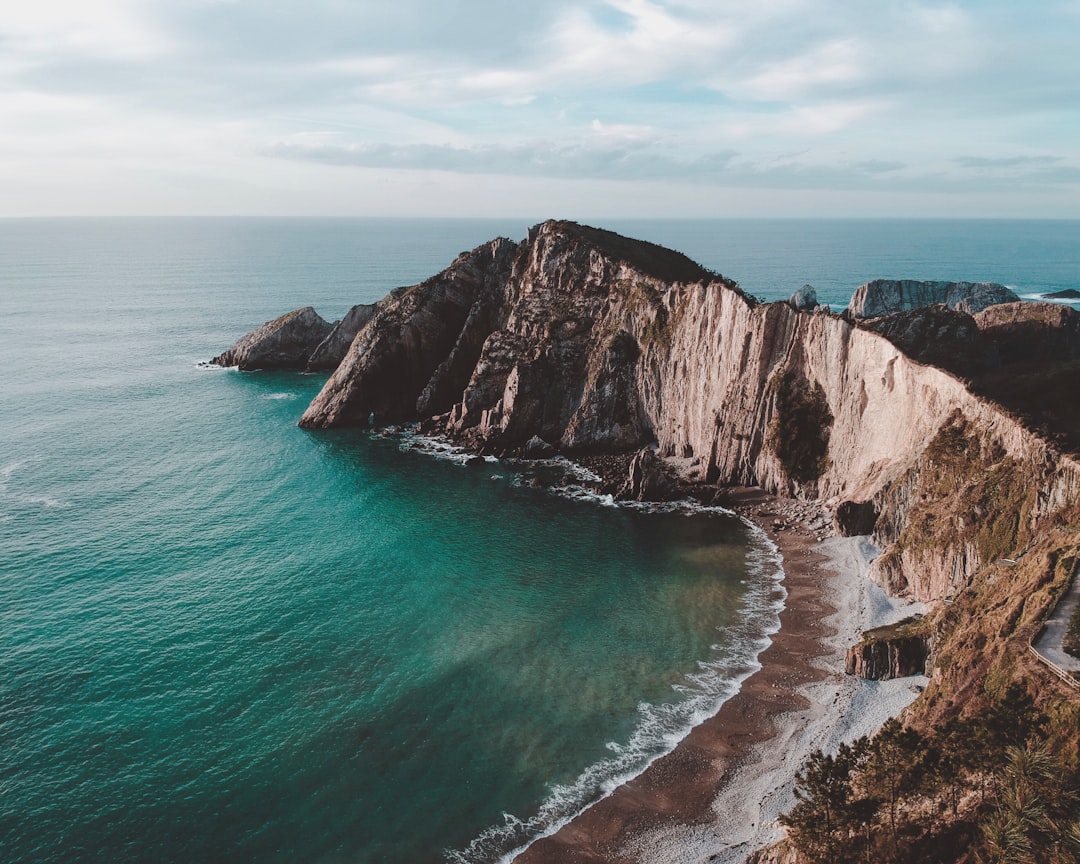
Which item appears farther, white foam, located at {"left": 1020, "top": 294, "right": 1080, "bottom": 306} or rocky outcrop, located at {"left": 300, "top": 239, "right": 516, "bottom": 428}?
white foam, located at {"left": 1020, "top": 294, "right": 1080, "bottom": 306}

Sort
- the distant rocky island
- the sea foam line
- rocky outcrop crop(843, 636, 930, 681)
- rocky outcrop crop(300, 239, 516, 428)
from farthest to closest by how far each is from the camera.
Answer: rocky outcrop crop(300, 239, 516, 428), rocky outcrop crop(843, 636, 930, 681), the distant rocky island, the sea foam line

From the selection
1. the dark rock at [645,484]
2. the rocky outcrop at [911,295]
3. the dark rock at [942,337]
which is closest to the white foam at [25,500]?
the dark rock at [645,484]

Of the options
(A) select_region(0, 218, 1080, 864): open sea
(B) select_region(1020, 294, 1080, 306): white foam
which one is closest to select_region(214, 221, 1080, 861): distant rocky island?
(A) select_region(0, 218, 1080, 864): open sea

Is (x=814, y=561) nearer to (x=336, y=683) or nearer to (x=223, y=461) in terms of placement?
(x=336, y=683)

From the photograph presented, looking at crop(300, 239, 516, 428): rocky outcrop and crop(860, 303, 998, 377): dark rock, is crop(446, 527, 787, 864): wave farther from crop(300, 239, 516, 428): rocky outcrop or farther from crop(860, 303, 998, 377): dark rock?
crop(300, 239, 516, 428): rocky outcrop

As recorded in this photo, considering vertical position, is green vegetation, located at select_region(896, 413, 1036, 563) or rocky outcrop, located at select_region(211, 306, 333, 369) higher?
rocky outcrop, located at select_region(211, 306, 333, 369)

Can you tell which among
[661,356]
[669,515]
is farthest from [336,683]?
[661,356]
